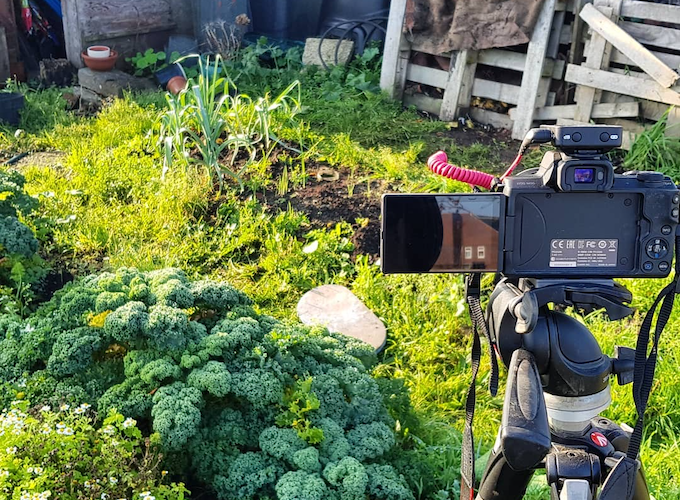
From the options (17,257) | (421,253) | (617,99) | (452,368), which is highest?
(421,253)

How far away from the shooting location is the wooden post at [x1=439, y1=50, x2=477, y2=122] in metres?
6.18

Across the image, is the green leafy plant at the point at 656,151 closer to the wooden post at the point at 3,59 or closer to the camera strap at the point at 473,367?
the camera strap at the point at 473,367

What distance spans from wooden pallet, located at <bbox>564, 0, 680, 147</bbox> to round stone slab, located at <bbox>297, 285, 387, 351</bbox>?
2.95m

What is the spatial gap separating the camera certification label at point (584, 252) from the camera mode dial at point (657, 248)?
0.06 metres

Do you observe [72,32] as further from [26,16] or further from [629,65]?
[629,65]

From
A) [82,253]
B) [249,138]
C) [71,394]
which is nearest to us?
[71,394]

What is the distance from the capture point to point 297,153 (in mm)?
5309

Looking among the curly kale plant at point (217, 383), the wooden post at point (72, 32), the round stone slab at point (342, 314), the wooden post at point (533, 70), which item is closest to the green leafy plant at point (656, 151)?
the wooden post at point (533, 70)

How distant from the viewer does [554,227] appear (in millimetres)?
1561

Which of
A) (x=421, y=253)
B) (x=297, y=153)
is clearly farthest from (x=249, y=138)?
(x=421, y=253)

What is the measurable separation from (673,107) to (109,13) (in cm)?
521

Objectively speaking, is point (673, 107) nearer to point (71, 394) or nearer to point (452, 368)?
point (452, 368)

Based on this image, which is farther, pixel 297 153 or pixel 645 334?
pixel 297 153

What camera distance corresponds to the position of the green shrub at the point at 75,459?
7.06ft
